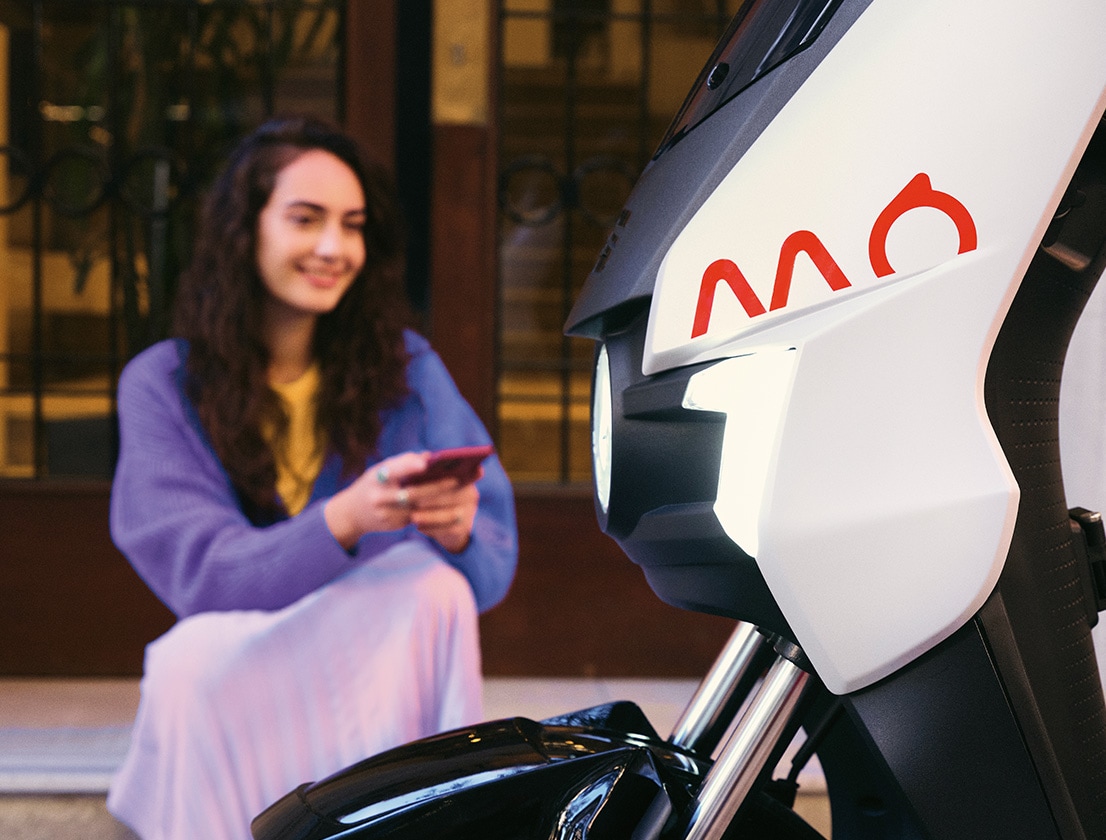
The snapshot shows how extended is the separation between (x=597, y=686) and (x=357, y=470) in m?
1.43

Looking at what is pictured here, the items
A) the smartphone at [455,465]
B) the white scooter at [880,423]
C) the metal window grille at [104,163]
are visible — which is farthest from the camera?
the metal window grille at [104,163]

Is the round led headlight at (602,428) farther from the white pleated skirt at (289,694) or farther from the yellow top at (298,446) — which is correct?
the yellow top at (298,446)

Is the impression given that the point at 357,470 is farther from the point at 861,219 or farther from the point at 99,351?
the point at 99,351

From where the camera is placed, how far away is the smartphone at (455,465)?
1.49 m

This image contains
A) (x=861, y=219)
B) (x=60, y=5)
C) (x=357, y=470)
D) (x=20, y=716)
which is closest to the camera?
(x=861, y=219)

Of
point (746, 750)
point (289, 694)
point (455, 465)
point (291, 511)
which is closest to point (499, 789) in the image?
point (746, 750)

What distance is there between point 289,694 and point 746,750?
1.06m

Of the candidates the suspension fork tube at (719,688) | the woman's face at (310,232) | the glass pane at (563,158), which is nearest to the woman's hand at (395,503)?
the woman's face at (310,232)

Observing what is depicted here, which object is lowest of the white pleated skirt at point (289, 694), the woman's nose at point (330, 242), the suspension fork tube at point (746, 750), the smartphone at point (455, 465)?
the white pleated skirt at point (289, 694)

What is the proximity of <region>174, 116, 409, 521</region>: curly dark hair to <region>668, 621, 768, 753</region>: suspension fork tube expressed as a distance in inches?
41.8

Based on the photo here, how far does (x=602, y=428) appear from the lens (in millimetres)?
815

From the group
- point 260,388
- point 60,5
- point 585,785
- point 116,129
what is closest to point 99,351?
point 116,129

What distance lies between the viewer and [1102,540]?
2.63 ft

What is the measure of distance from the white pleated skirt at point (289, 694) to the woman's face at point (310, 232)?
45 cm
